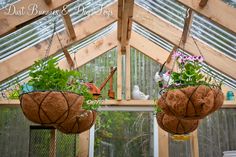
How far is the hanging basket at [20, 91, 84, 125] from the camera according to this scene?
2.41 meters

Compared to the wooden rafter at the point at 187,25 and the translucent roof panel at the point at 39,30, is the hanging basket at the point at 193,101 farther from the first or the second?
the translucent roof panel at the point at 39,30

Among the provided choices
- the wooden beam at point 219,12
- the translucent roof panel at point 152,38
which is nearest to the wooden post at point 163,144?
the translucent roof panel at point 152,38

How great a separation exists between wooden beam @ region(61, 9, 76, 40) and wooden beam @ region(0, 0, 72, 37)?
1.29ft

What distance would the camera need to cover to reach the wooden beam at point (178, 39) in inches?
191

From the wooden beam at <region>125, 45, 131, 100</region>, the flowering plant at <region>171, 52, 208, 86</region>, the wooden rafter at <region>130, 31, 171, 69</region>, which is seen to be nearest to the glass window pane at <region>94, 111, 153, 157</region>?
the wooden beam at <region>125, 45, 131, 100</region>

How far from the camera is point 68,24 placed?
4473 millimetres

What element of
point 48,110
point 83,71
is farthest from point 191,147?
point 48,110

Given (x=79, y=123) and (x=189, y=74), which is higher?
(x=189, y=74)

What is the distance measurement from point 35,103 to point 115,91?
11.2 feet

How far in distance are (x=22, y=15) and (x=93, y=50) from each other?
247 cm

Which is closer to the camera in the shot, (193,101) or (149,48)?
(193,101)

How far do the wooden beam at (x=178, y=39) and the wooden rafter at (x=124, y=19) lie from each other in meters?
0.26

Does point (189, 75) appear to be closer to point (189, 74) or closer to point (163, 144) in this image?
point (189, 74)

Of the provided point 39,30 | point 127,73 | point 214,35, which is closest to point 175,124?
point 214,35
